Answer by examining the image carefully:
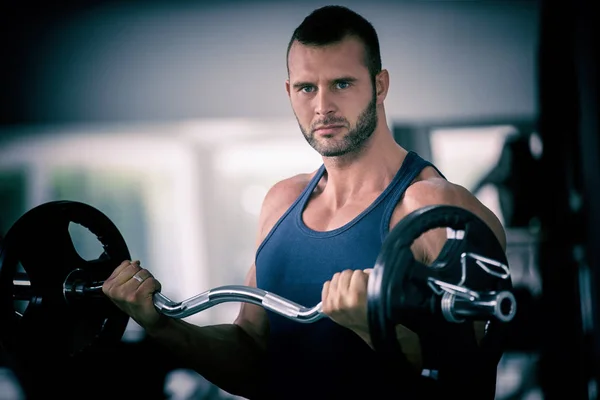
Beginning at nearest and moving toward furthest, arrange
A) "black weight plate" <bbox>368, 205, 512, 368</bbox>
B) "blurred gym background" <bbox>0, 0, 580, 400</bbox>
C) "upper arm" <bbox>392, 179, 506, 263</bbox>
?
"black weight plate" <bbox>368, 205, 512, 368</bbox> < "upper arm" <bbox>392, 179, 506, 263</bbox> < "blurred gym background" <bbox>0, 0, 580, 400</bbox>

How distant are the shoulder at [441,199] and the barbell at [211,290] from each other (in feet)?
0.30

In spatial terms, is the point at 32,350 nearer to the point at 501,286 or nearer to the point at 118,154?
the point at 501,286

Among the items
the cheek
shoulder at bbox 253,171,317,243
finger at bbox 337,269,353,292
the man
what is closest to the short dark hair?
the man

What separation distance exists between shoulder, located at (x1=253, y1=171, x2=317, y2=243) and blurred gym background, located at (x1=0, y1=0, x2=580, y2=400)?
7.79 ft

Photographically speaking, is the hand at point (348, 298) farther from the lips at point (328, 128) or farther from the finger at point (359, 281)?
the lips at point (328, 128)

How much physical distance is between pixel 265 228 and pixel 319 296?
11.0 inches

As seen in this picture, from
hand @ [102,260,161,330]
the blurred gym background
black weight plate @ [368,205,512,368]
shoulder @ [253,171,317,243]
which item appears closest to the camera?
black weight plate @ [368,205,512,368]

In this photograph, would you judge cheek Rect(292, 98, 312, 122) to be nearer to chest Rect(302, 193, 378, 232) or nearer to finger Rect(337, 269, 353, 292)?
chest Rect(302, 193, 378, 232)

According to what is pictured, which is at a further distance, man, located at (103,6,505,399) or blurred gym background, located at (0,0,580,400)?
blurred gym background, located at (0,0,580,400)

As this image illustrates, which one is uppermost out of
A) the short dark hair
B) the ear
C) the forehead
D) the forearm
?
the short dark hair

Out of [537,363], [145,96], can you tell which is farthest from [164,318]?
[145,96]

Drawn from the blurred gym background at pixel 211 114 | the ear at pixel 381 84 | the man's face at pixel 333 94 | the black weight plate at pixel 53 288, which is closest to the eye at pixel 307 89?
the man's face at pixel 333 94

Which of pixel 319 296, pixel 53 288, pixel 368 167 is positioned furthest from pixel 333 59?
pixel 53 288

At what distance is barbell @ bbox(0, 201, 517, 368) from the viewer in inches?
39.4
